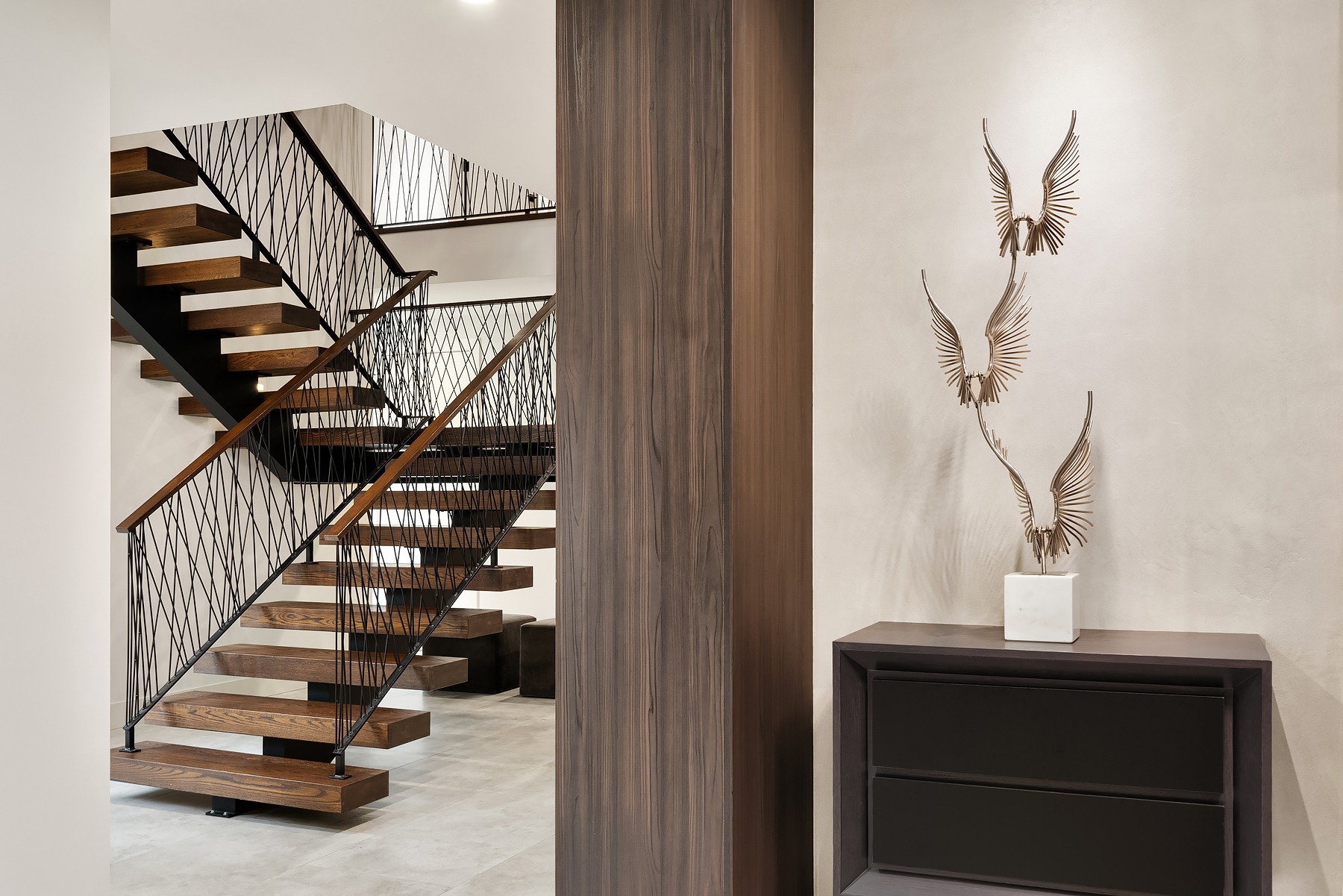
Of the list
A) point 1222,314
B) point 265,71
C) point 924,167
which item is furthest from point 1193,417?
point 265,71

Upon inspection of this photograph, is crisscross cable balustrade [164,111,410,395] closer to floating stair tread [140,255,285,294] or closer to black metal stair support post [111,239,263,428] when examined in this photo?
black metal stair support post [111,239,263,428]

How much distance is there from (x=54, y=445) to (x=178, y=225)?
288cm

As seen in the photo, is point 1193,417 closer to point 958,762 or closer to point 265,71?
point 958,762

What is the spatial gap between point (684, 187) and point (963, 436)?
0.84 metres

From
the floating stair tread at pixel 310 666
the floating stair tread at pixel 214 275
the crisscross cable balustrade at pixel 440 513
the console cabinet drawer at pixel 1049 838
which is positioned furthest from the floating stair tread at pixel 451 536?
the console cabinet drawer at pixel 1049 838

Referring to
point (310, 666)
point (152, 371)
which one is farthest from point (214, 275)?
point (310, 666)

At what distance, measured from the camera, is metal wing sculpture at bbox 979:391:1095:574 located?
82.0 inches

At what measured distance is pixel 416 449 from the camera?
4.85m

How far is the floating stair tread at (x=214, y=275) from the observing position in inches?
205

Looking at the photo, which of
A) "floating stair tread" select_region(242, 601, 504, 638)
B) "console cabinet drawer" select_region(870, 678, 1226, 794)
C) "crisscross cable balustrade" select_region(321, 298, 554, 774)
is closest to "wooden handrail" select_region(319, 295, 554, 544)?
"crisscross cable balustrade" select_region(321, 298, 554, 774)

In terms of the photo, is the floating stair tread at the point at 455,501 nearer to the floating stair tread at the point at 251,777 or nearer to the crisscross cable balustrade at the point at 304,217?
the crisscross cable balustrade at the point at 304,217

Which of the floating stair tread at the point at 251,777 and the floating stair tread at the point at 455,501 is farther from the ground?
the floating stair tread at the point at 455,501

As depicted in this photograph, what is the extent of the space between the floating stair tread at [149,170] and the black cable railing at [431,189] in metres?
2.74

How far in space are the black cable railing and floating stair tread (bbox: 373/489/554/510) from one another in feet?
7.87
